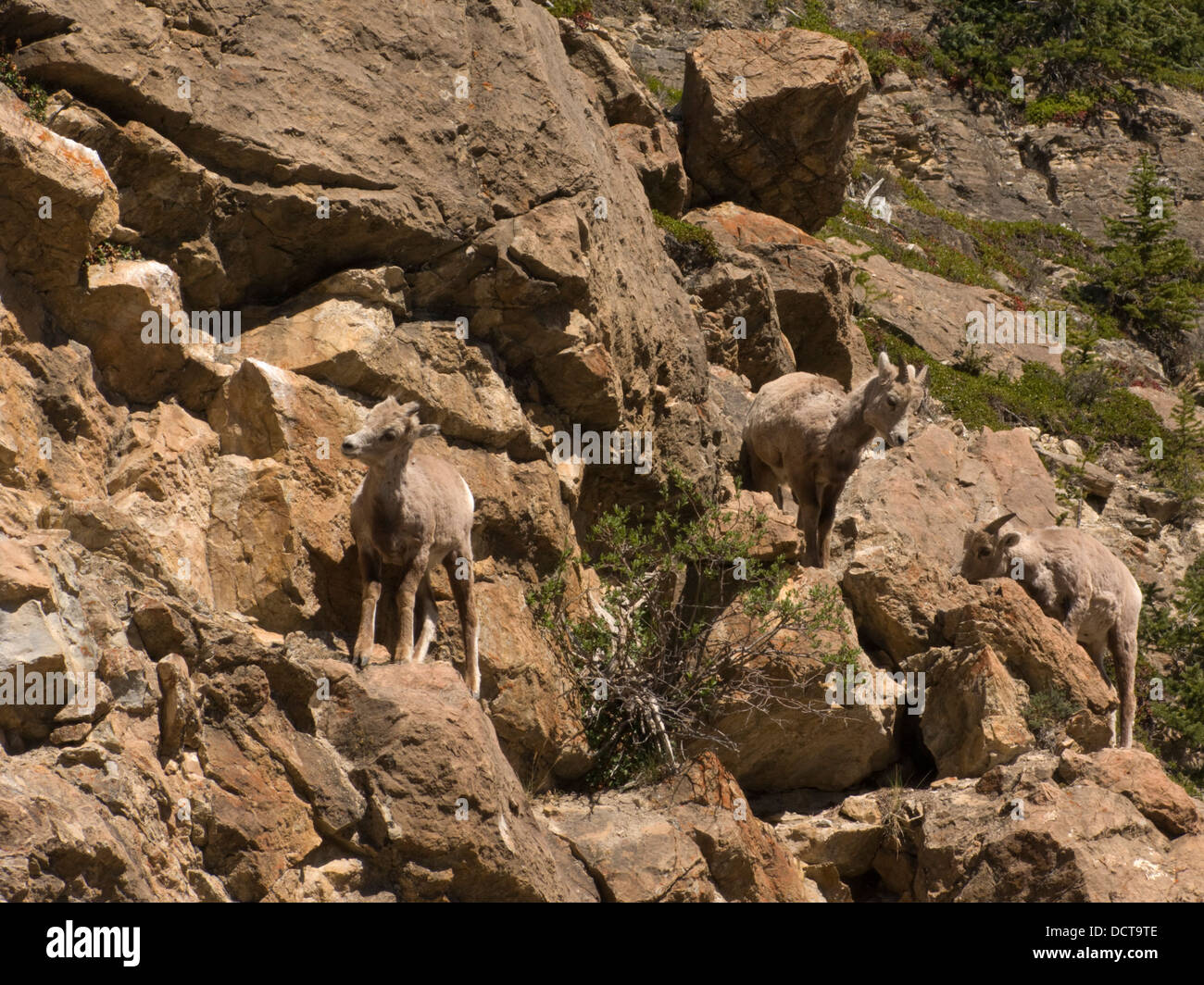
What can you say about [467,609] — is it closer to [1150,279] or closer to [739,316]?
[739,316]

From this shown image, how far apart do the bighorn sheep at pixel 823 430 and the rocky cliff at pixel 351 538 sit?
51cm

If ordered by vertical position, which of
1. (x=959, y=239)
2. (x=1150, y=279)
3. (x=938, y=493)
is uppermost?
(x=959, y=239)

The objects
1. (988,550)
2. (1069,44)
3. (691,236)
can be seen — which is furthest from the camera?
(1069,44)

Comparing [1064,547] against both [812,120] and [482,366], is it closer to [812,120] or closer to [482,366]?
[482,366]

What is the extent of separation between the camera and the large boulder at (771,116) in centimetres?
1627

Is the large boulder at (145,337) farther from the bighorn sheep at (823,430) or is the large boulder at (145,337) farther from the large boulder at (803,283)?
the large boulder at (803,283)

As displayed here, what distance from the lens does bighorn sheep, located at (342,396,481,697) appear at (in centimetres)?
766

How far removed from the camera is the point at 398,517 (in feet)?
25.5

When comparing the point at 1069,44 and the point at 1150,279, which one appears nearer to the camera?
the point at 1150,279

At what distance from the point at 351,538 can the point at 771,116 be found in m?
10.5

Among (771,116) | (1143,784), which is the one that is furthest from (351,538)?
(771,116)

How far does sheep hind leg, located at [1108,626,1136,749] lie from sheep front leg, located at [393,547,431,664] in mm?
7662

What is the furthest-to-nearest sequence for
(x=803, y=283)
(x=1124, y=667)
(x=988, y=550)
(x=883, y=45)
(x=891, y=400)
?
(x=883, y=45)
(x=803, y=283)
(x=1124, y=667)
(x=988, y=550)
(x=891, y=400)
